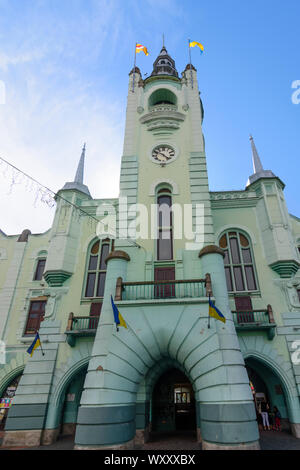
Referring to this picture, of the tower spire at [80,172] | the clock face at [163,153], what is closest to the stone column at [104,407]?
the clock face at [163,153]

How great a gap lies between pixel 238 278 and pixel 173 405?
8.53 meters

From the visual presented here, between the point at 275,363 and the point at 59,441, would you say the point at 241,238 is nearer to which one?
the point at 275,363

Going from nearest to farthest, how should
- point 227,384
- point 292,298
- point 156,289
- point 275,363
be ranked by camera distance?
1. point 227,384
2. point 156,289
3. point 275,363
4. point 292,298

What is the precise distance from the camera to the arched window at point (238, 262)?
17.3 meters

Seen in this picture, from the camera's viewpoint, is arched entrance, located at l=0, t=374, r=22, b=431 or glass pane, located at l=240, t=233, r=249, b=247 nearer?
arched entrance, located at l=0, t=374, r=22, b=431

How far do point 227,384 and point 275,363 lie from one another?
6.46m

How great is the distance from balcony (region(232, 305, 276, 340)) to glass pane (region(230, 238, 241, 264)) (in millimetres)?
3671

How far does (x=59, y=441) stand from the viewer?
14117 millimetres

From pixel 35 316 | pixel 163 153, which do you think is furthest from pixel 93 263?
pixel 163 153

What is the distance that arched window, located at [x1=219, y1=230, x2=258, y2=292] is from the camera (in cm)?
1731

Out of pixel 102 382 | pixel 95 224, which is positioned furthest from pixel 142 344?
pixel 95 224

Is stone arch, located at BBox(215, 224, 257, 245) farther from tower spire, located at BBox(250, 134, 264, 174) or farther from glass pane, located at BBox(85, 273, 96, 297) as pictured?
glass pane, located at BBox(85, 273, 96, 297)

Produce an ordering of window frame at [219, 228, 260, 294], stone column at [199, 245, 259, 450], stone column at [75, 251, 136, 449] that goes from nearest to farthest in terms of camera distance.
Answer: stone column at [199, 245, 259, 450]
stone column at [75, 251, 136, 449]
window frame at [219, 228, 260, 294]

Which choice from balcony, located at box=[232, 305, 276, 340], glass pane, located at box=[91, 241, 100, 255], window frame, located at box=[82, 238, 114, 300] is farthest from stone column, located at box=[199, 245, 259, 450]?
glass pane, located at box=[91, 241, 100, 255]
